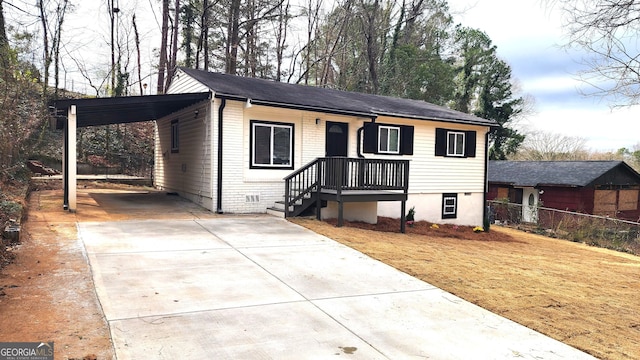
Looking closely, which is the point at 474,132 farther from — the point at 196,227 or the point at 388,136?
the point at 196,227

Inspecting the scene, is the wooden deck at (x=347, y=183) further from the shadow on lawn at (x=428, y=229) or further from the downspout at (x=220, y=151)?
the downspout at (x=220, y=151)

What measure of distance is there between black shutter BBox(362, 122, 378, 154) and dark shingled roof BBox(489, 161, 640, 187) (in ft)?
44.0

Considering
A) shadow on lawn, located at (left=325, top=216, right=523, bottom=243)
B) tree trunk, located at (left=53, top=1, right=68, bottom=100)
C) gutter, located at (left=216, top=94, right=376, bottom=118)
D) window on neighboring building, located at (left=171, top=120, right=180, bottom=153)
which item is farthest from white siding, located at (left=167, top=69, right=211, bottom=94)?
tree trunk, located at (left=53, top=1, right=68, bottom=100)

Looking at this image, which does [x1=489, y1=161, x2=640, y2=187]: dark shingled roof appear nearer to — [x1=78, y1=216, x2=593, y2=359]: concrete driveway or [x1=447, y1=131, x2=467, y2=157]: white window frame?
[x1=447, y1=131, x2=467, y2=157]: white window frame

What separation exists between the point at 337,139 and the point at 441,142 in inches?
183

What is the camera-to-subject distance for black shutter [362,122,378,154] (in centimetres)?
1388

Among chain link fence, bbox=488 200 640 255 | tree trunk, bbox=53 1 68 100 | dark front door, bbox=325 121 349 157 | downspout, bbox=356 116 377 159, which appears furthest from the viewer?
tree trunk, bbox=53 1 68 100

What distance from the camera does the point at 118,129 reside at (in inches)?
873

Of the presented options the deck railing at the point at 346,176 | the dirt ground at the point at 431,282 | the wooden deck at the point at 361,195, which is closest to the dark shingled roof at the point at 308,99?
the deck railing at the point at 346,176

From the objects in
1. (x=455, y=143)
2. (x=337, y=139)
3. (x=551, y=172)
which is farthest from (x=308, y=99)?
(x=551, y=172)

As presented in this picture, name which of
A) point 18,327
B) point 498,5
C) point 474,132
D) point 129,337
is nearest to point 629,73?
point 498,5

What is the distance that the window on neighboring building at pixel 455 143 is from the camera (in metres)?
15.8

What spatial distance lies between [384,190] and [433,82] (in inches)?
717

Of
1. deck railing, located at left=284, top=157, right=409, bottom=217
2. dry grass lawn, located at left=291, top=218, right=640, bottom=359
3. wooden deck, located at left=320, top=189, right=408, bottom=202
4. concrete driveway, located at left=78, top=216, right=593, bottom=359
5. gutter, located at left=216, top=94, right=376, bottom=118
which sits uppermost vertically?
gutter, located at left=216, top=94, right=376, bottom=118
